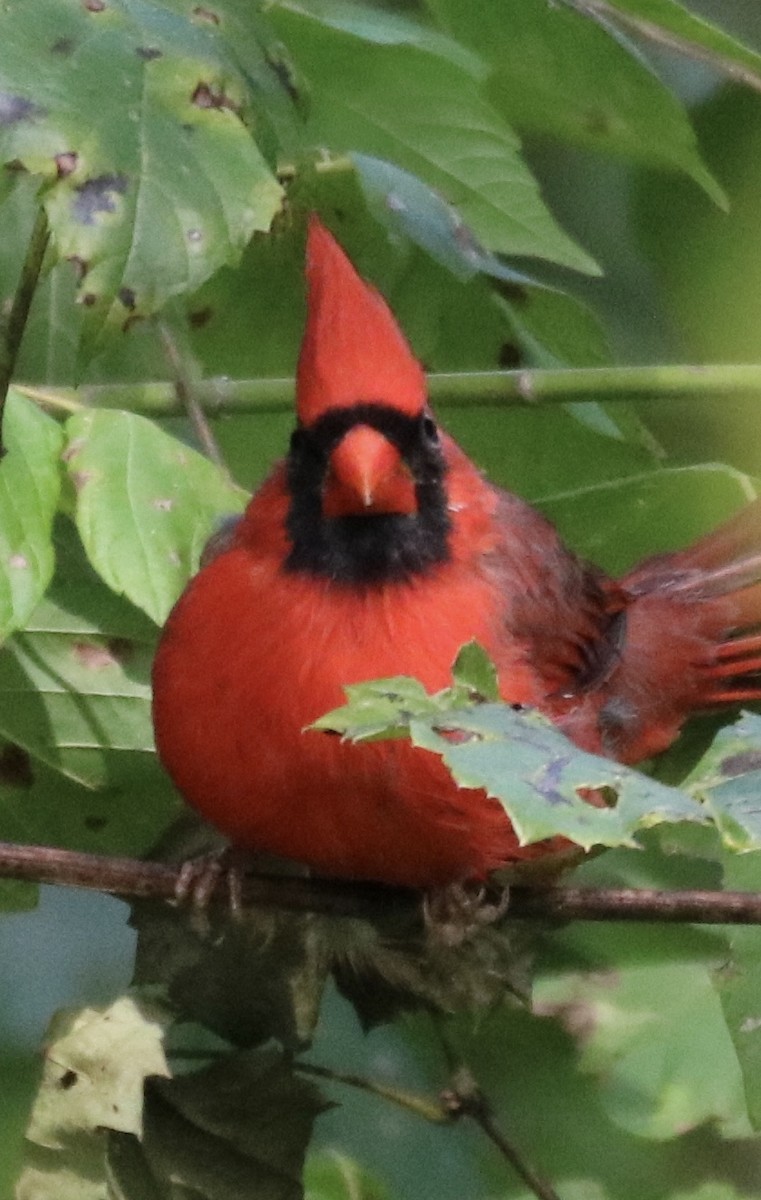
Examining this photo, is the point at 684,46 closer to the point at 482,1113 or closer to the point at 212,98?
the point at 212,98

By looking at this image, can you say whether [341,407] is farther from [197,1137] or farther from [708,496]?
[197,1137]

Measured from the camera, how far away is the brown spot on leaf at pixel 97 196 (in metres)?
1.17

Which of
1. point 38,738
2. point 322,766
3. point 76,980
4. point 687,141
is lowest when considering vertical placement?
point 76,980

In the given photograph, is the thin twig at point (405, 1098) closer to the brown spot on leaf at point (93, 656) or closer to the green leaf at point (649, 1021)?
the green leaf at point (649, 1021)

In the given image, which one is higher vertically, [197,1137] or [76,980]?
[197,1137]

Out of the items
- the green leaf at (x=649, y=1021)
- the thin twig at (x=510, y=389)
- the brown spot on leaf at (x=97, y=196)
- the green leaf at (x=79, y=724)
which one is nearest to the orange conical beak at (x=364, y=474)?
the thin twig at (x=510, y=389)

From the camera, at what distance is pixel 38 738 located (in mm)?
1693

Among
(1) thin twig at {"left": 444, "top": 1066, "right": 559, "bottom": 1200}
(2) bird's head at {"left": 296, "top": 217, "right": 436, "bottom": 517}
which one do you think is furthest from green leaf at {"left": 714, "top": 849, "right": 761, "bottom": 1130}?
(2) bird's head at {"left": 296, "top": 217, "right": 436, "bottom": 517}

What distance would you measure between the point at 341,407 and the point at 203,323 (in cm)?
29

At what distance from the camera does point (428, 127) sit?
1726 millimetres

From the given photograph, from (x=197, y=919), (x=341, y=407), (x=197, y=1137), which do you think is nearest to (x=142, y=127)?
(x=341, y=407)

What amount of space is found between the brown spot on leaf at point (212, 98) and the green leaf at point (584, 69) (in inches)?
16.0

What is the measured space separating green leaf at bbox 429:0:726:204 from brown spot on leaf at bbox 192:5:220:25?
36 cm

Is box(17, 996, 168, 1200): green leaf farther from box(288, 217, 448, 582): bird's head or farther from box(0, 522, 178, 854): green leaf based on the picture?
box(288, 217, 448, 582): bird's head
